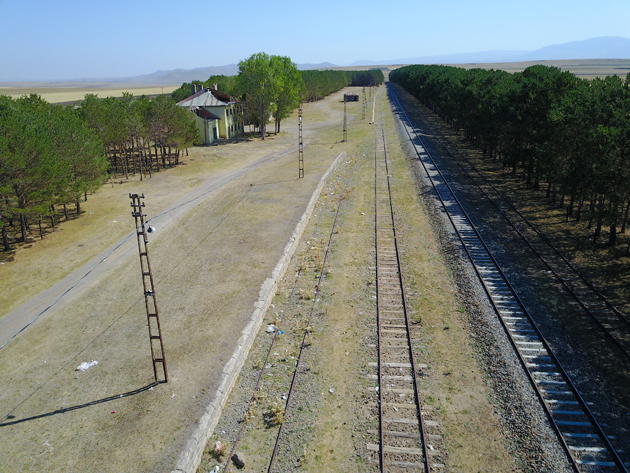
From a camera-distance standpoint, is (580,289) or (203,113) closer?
(580,289)

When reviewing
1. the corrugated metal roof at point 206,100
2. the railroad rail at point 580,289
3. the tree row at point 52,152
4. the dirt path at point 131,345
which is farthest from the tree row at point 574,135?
the corrugated metal roof at point 206,100

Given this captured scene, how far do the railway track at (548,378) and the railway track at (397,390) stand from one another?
343 centimetres

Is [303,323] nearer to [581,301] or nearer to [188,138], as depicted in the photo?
[581,301]

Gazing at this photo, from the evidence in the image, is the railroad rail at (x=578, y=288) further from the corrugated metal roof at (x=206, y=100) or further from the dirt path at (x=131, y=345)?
the corrugated metal roof at (x=206, y=100)

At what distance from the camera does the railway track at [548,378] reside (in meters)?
11.4

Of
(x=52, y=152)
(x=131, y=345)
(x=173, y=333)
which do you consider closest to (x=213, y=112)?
(x=52, y=152)

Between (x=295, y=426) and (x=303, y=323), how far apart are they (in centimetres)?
563

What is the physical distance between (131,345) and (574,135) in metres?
25.3

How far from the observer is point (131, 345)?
650 inches

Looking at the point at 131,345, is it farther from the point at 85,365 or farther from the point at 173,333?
the point at 85,365

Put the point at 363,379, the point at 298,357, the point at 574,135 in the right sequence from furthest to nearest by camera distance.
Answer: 1. the point at 574,135
2. the point at 298,357
3. the point at 363,379

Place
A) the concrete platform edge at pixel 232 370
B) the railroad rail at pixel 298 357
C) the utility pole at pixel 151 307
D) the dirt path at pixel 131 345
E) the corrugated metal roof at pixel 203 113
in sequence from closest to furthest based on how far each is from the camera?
the concrete platform edge at pixel 232 370, the railroad rail at pixel 298 357, the dirt path at pixel 131 345, the utility pole at pixel 151 307, the corrugated metal roof at pixel 203 113

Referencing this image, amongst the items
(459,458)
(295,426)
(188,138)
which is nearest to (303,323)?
(295,426)

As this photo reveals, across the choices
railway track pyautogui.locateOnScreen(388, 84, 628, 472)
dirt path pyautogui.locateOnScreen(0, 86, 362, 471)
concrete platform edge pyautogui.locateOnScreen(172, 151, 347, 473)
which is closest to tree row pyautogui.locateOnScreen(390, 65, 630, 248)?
railway track pyautogui.locateOnScreen(388, 84, 628, 472)
